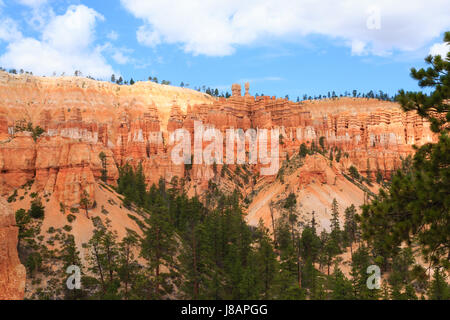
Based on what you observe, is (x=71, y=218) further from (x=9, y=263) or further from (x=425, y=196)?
(x=425, y=196)

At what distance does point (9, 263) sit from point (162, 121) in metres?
130

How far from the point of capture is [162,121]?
157 m

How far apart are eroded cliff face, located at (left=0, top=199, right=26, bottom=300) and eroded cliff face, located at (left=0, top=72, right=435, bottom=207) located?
33.4 meters

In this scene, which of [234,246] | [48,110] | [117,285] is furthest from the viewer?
[48,110]

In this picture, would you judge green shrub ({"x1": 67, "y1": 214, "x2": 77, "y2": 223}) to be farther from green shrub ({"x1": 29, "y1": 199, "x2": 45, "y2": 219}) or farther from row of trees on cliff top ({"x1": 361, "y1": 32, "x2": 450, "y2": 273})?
row of trees on cliff top ({"x1": 361, "y1": 32, "x2": 450, "y2": 273})

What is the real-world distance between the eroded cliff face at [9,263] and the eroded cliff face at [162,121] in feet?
109

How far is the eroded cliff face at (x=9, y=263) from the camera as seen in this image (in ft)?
95.3

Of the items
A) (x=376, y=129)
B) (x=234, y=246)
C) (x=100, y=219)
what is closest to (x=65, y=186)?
(x=100, y=219)

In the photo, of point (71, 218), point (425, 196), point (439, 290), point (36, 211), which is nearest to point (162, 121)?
point (71, 218)

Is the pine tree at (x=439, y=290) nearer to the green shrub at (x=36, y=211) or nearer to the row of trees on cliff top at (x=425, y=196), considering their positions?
the row of trees on cliff top at (x=425, y=196)
